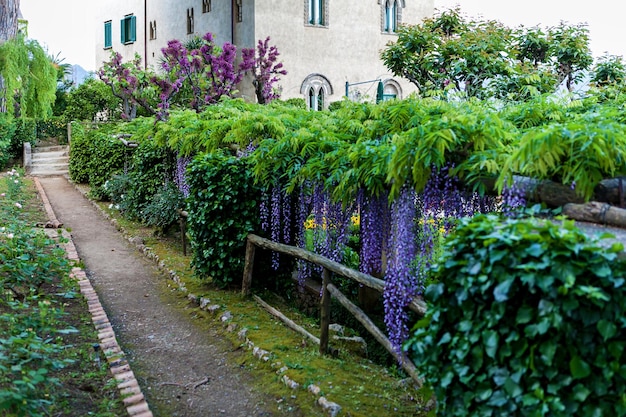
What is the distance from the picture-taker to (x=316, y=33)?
21.6 meters

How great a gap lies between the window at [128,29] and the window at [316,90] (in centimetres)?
1031

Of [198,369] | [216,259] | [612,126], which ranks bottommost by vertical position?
[198,369]

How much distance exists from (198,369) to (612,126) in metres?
3.51

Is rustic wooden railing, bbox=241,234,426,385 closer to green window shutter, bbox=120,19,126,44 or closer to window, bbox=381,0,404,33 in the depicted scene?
window, bbox=381,0,404,33

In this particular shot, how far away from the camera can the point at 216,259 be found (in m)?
7.07

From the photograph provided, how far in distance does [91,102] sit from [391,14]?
446 inches

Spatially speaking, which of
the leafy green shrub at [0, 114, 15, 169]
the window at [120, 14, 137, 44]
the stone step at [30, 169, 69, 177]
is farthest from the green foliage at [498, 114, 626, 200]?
the window at [120, 14, 137, 44]

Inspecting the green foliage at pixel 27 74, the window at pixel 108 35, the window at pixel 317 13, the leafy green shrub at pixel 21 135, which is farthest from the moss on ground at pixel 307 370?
the window at pixel 108 35

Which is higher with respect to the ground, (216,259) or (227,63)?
(227,63)

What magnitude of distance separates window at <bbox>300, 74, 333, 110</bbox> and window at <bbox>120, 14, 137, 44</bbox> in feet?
33.8

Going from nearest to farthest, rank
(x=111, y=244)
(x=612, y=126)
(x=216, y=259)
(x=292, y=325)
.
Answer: (x=612, y=126) < (x=292, y=325) < (x=216, y=259) < (x=111, y=244)

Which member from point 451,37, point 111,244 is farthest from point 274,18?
point 111,244

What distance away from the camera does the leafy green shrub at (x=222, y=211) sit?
6879 mm

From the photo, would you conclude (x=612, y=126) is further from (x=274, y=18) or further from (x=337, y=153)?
(x=274, y=18)
